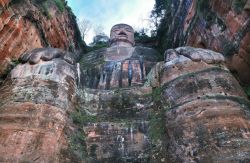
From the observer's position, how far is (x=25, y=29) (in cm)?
1185

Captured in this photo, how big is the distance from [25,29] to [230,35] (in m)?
7.59

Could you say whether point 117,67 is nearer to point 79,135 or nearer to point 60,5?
point 60,5

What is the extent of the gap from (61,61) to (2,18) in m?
2.35

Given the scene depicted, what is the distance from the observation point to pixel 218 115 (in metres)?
7.95

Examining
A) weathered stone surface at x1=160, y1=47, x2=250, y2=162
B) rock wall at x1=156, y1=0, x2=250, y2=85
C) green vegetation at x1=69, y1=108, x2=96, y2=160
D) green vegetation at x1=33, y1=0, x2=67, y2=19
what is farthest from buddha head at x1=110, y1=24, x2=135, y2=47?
green vegetation at x1=69, y1=108, x2=96, y2=160

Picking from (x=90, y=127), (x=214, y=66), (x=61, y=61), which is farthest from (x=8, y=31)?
(x=214, y=66)

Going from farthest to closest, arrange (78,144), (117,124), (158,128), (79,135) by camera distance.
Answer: (117,124) < (158,128) < (79,135) < (78,144)

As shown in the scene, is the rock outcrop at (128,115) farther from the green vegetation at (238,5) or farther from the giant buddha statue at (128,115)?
the green vegetation at (238,5)

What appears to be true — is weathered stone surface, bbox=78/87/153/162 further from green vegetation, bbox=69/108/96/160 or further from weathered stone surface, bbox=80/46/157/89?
weathered stone surface, bbox=80/46/157/89

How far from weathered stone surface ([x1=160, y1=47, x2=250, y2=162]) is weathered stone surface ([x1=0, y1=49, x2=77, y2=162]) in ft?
9.49

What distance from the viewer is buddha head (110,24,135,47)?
22.8 m

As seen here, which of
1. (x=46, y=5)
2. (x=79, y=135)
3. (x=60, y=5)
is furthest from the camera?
(x=60, y=5)

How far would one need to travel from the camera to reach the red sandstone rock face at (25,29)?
1059 cm

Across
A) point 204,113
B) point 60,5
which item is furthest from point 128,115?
point 60,5
